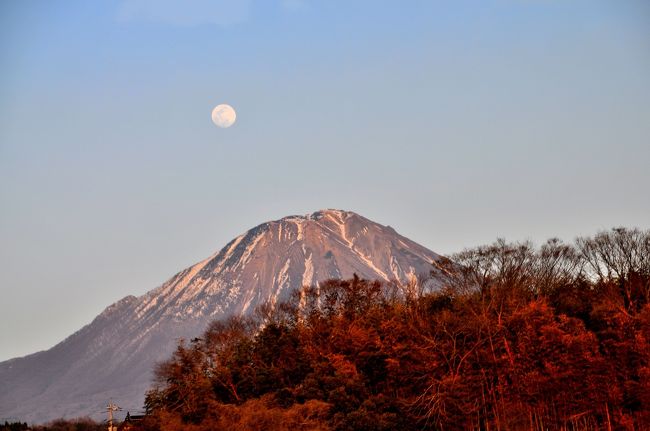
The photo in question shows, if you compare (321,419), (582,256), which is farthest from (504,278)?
(321,419)

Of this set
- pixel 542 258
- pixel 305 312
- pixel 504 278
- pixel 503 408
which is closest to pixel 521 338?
pixel 503 408

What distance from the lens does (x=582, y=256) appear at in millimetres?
61031

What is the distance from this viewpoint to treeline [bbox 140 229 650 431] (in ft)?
156

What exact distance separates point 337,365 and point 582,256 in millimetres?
17857

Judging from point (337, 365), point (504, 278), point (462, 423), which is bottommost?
point (462, 423)

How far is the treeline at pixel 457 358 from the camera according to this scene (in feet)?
156

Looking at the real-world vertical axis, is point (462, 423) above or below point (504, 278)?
below

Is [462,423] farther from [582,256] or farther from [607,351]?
[582,256]

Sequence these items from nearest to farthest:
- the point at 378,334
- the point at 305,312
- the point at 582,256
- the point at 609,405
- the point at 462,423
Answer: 1. the point at 609,405
2. the point at 462,423
3. the point at 378,334
4. the point at 582,256
5. the point at 305,312

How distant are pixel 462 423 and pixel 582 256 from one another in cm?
1604

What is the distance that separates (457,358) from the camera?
51.6m

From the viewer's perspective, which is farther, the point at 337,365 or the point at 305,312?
the point at 305,312

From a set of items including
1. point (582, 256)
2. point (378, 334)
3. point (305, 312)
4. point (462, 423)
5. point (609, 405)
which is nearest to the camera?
point (609, 405)

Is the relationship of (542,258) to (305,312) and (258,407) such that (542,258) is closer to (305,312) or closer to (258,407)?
(305,312)
